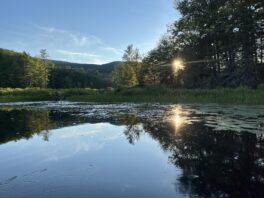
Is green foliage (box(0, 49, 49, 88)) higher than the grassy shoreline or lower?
higher

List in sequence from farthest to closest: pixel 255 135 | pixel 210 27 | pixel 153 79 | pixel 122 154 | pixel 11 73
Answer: pixel 11 73 → pixel 153 79 → pixel 210 27 → pixel 255 135 → pixel 122 154

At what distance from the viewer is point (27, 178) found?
6.87 meters

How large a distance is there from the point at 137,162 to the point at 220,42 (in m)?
41.8

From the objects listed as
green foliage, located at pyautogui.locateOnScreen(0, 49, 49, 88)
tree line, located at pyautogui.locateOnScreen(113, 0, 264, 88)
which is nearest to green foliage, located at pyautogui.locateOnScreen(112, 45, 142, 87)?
tree line, located at pyautogui.locateOnScreen(113, 0, 264, 88)

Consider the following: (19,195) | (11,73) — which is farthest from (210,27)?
(11,73)

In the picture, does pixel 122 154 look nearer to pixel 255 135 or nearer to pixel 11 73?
pixel 255 135

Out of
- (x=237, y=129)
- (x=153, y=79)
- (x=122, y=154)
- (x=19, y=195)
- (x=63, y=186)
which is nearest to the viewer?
(x=19, y=195)

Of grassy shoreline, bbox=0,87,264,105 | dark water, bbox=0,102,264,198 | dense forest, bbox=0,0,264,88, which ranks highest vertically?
dense forest, bbox=0,0,264,88

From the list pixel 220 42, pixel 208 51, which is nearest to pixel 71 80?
pixel 208 51

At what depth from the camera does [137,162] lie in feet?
27.2

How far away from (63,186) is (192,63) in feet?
150

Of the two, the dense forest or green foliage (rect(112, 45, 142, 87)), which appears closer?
the dense forest

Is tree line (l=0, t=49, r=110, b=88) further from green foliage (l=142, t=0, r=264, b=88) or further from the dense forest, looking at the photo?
green foliage (l=142, t=0, r=264, b=88)

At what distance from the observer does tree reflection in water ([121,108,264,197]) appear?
19.5 feet
